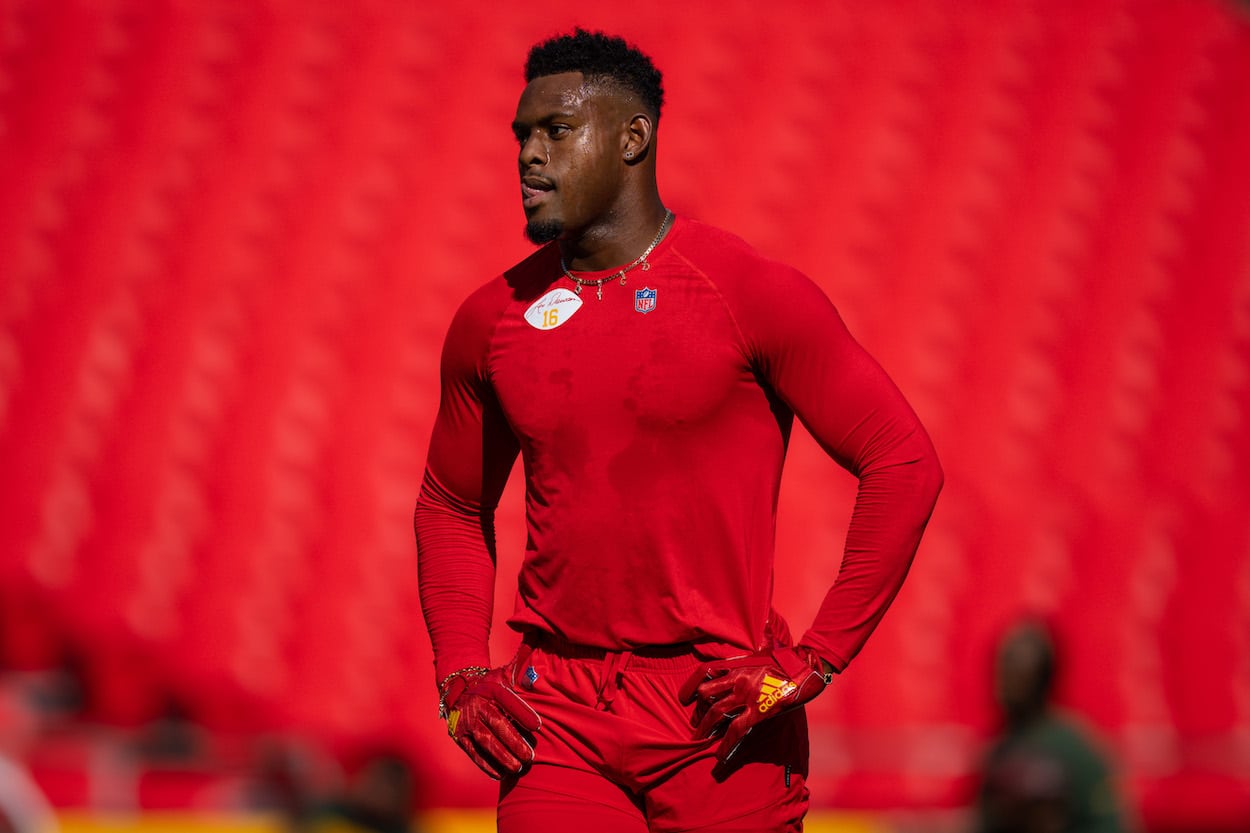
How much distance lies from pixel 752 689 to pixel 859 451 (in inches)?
15.5

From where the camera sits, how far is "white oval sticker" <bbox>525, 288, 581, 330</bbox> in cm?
257

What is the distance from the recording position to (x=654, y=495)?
246 centimetres

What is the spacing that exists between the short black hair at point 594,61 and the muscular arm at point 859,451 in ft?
1.49

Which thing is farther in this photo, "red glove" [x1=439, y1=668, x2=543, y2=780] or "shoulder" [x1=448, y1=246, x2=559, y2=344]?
A: "shoulder" [x1=448, y1=246, x2=559, y2=344]

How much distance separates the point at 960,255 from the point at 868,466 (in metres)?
7.81

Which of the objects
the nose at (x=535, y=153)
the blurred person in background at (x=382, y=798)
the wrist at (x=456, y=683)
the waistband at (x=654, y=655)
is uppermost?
the nose at (x=535, y=153)

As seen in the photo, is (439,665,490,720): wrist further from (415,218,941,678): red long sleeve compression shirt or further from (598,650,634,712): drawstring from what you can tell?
(598,650,634,712): drawstring

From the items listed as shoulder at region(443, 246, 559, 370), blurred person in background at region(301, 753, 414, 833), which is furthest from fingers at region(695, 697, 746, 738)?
blurred person in background at region(301, 753, 414, 833)

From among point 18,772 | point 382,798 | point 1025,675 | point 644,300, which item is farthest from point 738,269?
point 18,772

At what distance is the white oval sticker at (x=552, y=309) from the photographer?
8.45 feet

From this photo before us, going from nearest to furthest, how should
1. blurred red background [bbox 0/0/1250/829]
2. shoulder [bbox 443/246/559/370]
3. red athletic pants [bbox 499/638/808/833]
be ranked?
red athletic pants [bbox 499/638/808/833] → shoulder [bbox 443/246/559/370] → blurred red background [bbox 0/0/1250/829]

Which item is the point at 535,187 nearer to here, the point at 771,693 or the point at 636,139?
the point at 636,139

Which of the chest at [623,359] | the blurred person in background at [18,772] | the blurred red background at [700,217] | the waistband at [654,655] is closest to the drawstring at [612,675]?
the waistband at [654,655]

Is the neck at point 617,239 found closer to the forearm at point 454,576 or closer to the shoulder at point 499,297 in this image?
the shoulder at point 499,297
